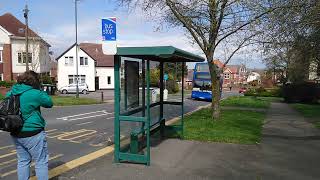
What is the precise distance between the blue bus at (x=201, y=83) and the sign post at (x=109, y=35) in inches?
1092

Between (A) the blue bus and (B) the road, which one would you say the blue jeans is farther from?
(A) the blue bus

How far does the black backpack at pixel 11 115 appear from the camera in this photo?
498 centimetres

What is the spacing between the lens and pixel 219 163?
752 cm

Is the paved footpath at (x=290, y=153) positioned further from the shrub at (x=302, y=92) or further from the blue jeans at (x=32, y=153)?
the shrub at (x=302, y=92)

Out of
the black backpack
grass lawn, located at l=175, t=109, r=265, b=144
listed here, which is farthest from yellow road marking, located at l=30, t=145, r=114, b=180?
grass lawn, located at l=175, t=109, r=265, b=144

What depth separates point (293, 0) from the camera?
12508mm

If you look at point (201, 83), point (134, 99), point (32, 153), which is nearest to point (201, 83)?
point (201, 83)

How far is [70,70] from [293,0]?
51.9 meters

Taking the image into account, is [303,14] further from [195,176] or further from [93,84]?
[93,84]

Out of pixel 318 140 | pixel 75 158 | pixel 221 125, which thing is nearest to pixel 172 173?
pixel 75 158

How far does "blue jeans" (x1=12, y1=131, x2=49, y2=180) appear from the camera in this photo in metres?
5.20

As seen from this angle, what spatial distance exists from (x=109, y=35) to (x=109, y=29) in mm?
132

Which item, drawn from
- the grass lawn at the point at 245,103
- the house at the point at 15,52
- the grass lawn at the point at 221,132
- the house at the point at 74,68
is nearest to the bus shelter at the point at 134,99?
the grass lawn at the point at 221,132

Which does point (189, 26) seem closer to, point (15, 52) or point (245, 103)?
point (245, 103)
